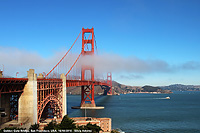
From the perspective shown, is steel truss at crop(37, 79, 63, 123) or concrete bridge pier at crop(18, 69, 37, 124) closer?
concrete bridge pier at crop(18, 69, 37, 124)

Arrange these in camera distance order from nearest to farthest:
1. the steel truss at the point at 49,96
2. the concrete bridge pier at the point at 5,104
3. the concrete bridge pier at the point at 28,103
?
the concrete bridge pier at the point at 28,103 → the concrete bridge pier at the point at 5,104 → the steel truss at the point at 49,96

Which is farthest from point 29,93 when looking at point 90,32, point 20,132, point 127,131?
point 90,32

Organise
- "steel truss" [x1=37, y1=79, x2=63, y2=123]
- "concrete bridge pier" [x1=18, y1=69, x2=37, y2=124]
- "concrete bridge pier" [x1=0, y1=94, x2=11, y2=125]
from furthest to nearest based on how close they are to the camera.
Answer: "steel truss" [x1=37, y1=79, x2=63, y2=123]
"concrete bridge pier" [x1=0, y1=94, x2=11, y2=125]
"concrete bridge pier" [x1=18, y1=69, x2=37, y2=124]

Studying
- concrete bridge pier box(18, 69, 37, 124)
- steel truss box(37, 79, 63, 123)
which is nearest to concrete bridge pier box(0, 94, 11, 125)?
concrete bridge pier box(18, 69, 37, 124)

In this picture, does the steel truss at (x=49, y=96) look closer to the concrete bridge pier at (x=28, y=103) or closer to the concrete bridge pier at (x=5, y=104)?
the concrete bridge pier at (x=28, y=103)

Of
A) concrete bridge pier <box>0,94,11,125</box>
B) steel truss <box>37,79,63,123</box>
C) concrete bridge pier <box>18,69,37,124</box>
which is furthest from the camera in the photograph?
steel truss <box>37,79,63,123</box>

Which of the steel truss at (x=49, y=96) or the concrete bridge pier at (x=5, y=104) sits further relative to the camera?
the steel truss at (x=49, y=96)

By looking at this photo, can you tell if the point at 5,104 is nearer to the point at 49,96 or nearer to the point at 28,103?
the point at 28,103

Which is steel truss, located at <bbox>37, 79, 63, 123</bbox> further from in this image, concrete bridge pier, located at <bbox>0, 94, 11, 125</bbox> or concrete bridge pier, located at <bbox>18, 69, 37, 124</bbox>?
concrete bridge pier, located at <bbox>0, 94, 11, 125</bbox>

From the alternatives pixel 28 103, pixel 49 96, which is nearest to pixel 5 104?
pixel 28 103

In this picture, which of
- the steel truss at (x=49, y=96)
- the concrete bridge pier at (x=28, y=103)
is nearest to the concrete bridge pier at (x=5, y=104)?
the concrete bridge pier at (x=28, y=103)

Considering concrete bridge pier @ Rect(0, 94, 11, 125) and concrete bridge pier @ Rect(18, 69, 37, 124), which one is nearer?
concrete bridge pier @ Rect(18, 69, 37, 124)
